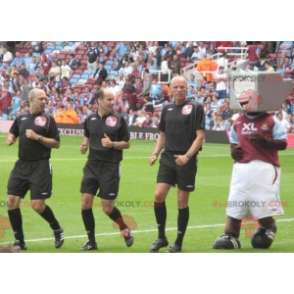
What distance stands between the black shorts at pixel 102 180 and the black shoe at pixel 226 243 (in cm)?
138

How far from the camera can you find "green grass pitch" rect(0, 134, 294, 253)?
34.1 feet

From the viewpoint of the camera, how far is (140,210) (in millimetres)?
13344

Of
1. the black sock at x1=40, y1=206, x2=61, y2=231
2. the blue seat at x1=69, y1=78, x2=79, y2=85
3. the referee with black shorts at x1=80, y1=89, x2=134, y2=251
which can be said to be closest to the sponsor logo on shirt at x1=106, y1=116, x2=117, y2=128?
the referee with black shorts at x1=80, y1=89, x2=134, y2=251

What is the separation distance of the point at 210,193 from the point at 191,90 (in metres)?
15.2

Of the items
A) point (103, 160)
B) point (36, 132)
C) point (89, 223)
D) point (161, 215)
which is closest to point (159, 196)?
point (161, 215)

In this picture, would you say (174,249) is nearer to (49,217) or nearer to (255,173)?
(255,173)

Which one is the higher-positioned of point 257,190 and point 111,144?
point 111,144

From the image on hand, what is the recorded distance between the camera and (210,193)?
50.9 feet

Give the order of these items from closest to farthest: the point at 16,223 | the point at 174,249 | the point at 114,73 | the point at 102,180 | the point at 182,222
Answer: the point at 174,249
the point at 182,222
the point at 102,180
the point at 16,223
the point at 114,73

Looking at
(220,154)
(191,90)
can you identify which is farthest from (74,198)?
(191,90)

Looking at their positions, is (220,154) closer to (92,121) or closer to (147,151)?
(147,151)

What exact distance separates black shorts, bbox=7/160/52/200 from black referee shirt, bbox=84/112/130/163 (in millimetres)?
607

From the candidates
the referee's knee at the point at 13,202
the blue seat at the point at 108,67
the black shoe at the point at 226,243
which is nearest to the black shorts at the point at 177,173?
the black shoe at the point at 226,243

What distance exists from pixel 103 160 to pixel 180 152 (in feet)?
3.13
